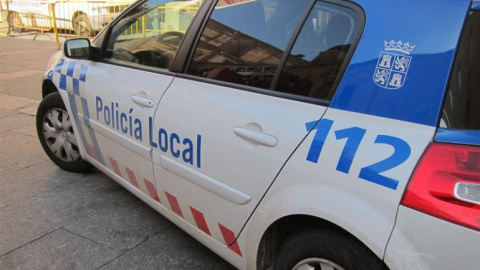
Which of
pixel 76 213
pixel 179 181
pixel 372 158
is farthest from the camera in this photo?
pixel 76 213

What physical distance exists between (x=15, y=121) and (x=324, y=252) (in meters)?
5.03

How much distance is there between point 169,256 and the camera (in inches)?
104

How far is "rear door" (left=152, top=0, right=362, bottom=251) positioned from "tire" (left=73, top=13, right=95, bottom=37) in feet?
34.3

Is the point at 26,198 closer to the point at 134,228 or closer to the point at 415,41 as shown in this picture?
the point at 134,228

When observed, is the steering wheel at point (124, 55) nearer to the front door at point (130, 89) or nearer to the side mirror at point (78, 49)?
the front door at point (130, 89)

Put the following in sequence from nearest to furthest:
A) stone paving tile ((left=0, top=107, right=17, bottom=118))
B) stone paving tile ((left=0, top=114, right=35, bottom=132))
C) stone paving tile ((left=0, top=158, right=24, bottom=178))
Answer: stone paving tile ((left=0, top=158, right=24, bottom=178))
stone paving tile ((left=0, top=114, right=35, bottom=132))
stone paving tile ((left=0, top=107, right=17, bottom=118))

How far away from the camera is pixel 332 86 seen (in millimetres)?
1674

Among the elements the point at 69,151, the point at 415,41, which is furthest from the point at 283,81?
the point at 69,151

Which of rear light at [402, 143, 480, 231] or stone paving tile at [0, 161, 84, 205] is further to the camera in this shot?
stone paving tile at [0, 161, 84, 205]

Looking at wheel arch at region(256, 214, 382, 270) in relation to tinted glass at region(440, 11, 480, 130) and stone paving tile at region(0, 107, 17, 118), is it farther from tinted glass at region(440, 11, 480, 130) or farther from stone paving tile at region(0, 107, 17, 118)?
stone paving tile at region(0, 107, 17, 118)

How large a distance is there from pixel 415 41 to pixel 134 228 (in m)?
2.25

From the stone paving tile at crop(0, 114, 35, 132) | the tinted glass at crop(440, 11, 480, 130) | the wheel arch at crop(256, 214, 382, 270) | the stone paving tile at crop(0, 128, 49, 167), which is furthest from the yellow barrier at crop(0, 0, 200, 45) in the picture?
the tinted glass at crop(440, 11, 480, 130)

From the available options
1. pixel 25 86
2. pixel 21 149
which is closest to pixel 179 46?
pixel 21 149

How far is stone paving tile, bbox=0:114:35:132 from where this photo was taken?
17.1 ft
